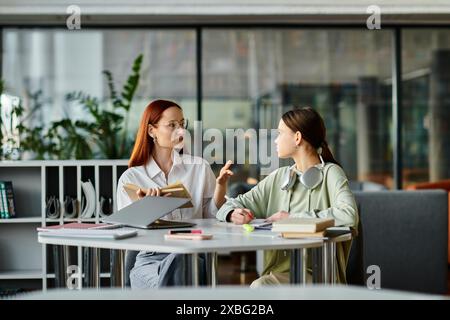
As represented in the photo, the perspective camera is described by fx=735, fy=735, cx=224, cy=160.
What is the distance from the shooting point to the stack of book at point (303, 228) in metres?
2.43

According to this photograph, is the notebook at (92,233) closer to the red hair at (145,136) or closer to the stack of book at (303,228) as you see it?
the stack of book at (303,228)

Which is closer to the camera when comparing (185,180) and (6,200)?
(185,180)

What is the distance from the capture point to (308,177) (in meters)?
2.94

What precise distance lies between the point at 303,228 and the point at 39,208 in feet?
8.31

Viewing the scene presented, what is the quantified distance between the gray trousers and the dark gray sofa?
6.59ft

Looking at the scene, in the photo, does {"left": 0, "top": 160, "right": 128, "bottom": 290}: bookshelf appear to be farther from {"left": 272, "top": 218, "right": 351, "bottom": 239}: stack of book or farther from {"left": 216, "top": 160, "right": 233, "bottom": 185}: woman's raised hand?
{"left": 272, "top": 218, "right": 351, "bottom": 239}: stack of book

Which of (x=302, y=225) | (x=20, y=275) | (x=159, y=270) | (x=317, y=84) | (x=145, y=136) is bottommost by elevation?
(x=20, y=275)

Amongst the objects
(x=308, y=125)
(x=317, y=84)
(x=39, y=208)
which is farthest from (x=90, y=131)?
(x=308, y=125)

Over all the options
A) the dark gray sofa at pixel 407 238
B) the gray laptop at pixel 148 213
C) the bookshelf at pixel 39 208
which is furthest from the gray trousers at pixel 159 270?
the dark gray sofa at pixel 407 238

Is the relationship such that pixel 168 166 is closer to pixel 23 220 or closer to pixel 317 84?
pixel 23 220

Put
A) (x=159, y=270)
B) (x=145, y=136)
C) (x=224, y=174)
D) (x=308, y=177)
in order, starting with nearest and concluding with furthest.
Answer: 1. (x=159, y=270)
2. (x=308, y=177)
3. (x=224, y=174)
4. (x=145, y=136)

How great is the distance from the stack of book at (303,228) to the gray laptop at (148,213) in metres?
0.38
